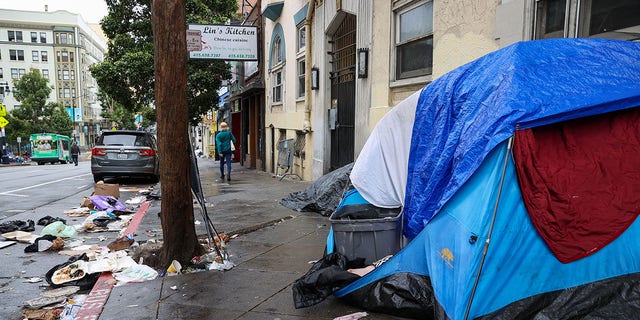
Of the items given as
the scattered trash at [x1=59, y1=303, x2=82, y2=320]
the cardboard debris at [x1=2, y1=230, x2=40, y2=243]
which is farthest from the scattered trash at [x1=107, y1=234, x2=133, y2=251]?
the scattered trash at [x1=59, y1=303, x2=82, y2=320]

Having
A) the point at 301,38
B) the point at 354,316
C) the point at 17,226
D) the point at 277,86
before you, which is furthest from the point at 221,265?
the point at 277,86

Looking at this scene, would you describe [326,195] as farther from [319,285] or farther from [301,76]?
[301,76]

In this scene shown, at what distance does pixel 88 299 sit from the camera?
3908mm

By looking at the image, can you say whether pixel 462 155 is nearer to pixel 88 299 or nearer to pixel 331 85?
pixel 88 299

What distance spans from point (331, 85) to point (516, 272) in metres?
8.71

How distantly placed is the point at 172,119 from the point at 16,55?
83251 mm

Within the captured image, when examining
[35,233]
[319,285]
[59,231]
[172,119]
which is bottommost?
[35,233]

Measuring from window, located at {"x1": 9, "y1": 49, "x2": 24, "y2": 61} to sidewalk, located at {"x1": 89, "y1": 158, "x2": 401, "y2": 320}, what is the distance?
80.1 meters

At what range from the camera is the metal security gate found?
965 cm

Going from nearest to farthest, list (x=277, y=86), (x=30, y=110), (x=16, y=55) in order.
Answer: (x=277, y=86) → (x=30, y=110) → (x=16, y=55)

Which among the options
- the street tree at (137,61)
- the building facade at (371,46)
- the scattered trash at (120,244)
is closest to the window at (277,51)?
the building facade at (371,46)

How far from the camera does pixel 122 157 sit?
1273 centimetres

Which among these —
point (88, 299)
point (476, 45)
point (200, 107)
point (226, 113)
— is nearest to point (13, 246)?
point (88, 299)

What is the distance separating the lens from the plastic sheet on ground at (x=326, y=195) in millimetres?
7348
